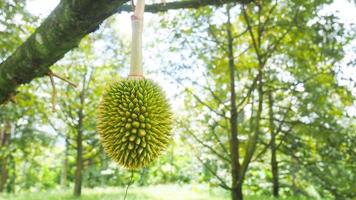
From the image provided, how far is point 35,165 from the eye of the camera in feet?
28.6

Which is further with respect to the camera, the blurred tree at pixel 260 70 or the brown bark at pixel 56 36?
the blurred tree at pixel 260 70

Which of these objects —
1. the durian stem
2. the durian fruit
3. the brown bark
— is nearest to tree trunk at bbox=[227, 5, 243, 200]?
the brown bark

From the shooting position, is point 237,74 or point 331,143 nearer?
point 331,143

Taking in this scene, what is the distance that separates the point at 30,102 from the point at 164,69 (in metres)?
1.54

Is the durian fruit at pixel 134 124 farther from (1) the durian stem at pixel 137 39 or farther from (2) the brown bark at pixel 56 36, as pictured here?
(2) the brown bark at pixel 56 36

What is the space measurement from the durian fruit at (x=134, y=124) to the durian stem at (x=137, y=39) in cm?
8

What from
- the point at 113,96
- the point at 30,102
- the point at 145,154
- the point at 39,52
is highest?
the point at 30,102

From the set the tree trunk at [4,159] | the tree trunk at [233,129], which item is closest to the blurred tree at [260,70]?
the tree trunk at [233,129]

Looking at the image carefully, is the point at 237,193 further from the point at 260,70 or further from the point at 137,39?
the point at 137,39

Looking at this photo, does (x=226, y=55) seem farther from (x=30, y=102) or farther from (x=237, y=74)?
(x=30, y=102)

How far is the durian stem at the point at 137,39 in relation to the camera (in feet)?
2.96

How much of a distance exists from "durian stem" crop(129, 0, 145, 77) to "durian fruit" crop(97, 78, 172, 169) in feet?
0.27

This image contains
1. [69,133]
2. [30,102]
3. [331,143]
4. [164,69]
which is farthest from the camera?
[69,133]

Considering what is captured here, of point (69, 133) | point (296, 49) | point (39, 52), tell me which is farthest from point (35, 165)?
point (39, 52)
